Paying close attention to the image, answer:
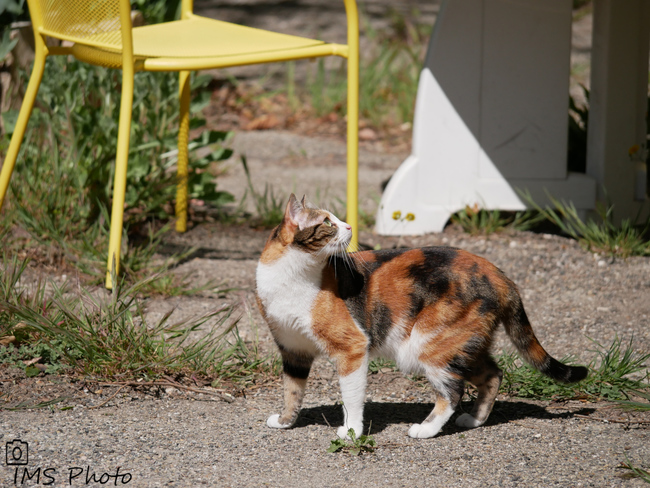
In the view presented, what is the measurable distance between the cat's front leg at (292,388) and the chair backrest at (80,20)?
4.69 ft

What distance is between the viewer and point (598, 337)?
2773 mm

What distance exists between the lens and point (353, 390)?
6.64 ft

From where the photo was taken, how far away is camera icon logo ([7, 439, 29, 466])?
5.98ft

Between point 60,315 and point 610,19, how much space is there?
2898 millimetres

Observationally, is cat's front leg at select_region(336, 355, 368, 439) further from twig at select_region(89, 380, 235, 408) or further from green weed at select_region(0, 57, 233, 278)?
green weed at select_region(0, 57, 233, 278)

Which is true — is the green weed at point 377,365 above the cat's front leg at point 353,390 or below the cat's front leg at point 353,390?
below

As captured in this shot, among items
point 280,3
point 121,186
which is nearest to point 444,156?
point 121,186

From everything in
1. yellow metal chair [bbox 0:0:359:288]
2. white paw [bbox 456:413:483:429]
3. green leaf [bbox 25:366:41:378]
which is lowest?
white paw [bbox 456:413:483:429]

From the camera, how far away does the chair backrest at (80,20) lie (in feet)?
9.16

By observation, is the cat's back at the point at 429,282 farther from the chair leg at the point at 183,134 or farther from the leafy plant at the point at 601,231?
the chair leg at the point at 183,134

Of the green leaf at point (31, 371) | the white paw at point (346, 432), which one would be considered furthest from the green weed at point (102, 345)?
the white paw at point (346, 432)

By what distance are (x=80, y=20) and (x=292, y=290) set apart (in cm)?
156

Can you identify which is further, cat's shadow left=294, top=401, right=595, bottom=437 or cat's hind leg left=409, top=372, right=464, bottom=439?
cat's shadow left=294, top=401, right=595, bottom=437

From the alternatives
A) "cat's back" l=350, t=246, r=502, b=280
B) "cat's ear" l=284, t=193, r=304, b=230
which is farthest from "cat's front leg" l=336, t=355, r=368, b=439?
"cat's ear" l=284, t=193, r=304, b=230
